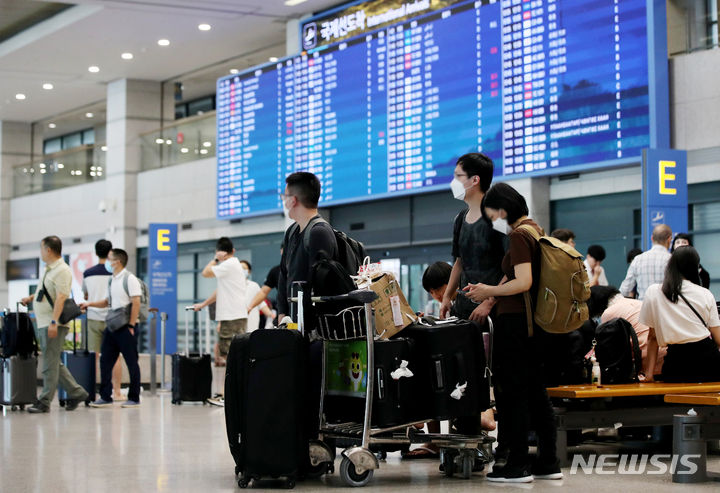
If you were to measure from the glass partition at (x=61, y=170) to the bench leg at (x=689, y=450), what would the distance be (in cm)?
1765

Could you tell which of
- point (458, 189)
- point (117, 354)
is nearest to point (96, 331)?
point (117, 354)

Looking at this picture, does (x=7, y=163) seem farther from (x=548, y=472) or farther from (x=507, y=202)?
(x=548, y=472)

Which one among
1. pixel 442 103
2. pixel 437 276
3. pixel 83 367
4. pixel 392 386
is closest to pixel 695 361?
pixel 437 276

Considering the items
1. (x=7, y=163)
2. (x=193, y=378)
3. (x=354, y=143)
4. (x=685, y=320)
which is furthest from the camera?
(x=7, y=163)

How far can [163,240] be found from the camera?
14773 millimetres

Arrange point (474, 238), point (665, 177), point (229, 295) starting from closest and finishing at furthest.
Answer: point (474, 238) → point (665, 177) → point (229, 295)

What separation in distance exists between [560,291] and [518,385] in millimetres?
464

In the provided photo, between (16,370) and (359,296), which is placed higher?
(359,296)

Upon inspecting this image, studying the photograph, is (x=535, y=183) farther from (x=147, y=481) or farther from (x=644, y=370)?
(x=147, y=481)

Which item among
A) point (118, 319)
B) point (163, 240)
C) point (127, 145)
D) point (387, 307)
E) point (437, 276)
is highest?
point (127, 145)

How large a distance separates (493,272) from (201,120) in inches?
532

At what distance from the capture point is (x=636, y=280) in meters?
8.34

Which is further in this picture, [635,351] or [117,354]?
[117,354]

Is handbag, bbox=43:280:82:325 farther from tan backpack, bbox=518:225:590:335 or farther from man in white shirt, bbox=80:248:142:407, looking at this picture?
tan backpack, bbox=518:225:590:335
